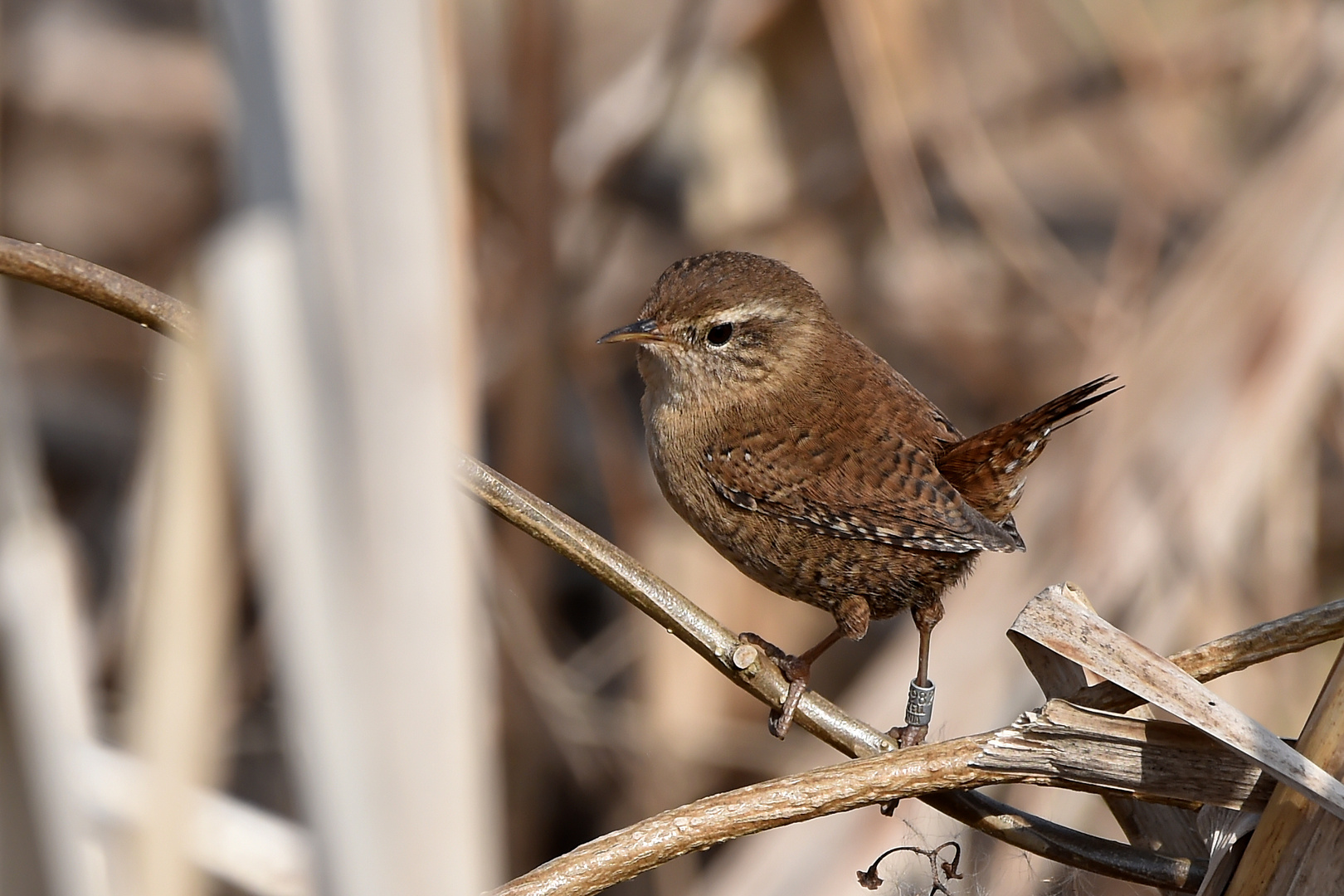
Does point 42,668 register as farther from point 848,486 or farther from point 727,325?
point 727,325

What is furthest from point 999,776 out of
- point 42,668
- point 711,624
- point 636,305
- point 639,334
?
point 636,305

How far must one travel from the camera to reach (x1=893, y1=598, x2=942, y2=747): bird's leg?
6.63ft

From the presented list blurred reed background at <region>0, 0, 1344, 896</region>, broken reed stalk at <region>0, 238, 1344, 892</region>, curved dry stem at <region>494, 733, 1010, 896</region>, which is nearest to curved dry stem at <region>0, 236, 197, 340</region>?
broken reed stalk at <region>0, 238, 1344, 892</region>

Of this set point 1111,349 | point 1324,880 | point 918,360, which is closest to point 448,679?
point 1324,880

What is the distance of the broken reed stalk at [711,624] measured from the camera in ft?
4.42

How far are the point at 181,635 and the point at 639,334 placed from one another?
1475 mm

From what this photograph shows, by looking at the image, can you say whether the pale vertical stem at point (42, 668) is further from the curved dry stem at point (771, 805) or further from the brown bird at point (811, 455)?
the brown bird at point (811, 455)

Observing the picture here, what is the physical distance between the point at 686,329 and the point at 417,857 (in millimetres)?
1710

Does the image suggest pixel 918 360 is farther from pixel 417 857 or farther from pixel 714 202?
pixel 417 857

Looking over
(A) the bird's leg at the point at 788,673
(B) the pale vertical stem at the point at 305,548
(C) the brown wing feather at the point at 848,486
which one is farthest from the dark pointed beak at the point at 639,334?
(B) the pale vertical stem at the point at 305,548

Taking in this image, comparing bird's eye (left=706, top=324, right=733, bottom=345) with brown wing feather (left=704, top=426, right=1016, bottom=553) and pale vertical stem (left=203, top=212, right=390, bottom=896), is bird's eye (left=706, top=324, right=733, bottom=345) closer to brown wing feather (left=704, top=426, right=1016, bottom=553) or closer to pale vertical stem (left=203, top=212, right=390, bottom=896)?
brown wing feather (left=704, top=426, right=1016, bottom=553)

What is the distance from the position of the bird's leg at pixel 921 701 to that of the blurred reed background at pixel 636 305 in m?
0.13

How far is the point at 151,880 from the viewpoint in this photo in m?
0.98

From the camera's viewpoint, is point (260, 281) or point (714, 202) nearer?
point (260, 281)
